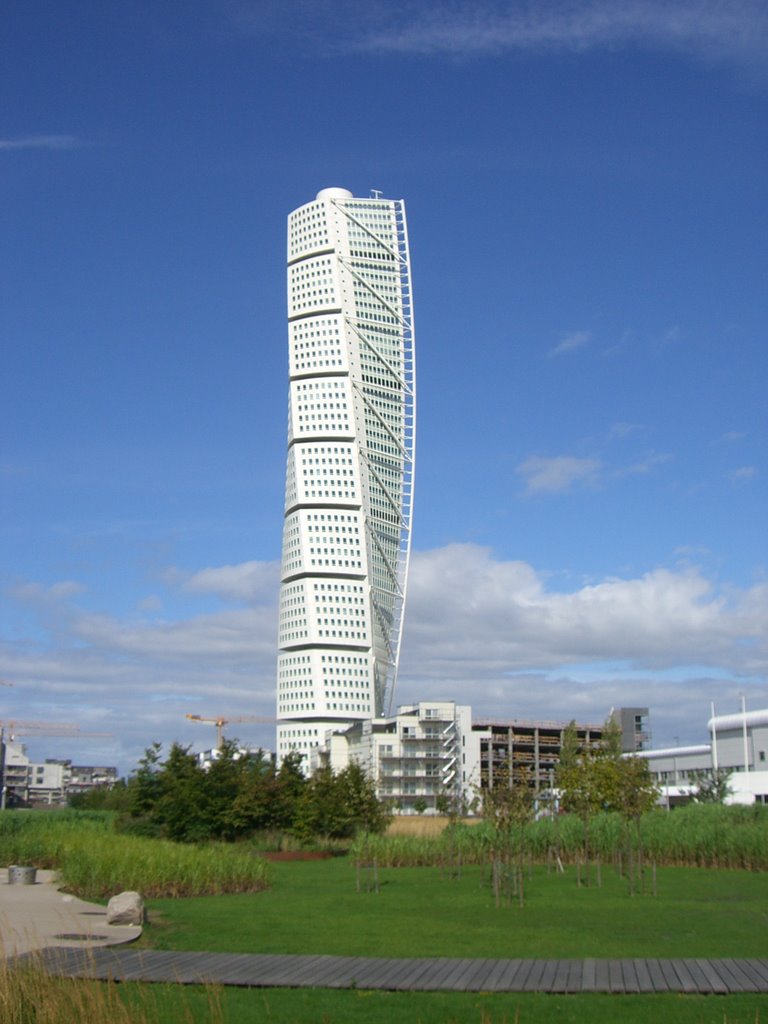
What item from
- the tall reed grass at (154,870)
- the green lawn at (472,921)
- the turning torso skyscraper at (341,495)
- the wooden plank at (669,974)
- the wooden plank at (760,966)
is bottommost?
the green lawn at (472,921)

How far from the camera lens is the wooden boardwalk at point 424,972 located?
39.0 ft

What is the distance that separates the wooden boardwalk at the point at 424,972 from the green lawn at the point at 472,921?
4.16 ft

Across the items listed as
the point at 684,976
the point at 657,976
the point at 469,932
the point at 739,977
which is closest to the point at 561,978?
the point at 657,976

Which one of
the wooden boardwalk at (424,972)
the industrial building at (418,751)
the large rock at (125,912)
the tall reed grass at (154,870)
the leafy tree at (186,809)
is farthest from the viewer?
the industrial building at (418,751)

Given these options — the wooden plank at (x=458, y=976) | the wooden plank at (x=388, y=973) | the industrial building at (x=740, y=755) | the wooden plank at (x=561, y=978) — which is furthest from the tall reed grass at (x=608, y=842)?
the industrial building at (x=740, y=755)

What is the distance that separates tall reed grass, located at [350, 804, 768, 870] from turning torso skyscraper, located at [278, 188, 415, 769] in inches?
3824

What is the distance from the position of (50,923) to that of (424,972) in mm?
6809

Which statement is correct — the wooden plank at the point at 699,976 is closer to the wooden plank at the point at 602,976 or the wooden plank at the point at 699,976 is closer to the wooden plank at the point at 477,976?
the wooden plank at the point at 602,976

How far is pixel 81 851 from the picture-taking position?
903 inches

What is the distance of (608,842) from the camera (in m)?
31.9

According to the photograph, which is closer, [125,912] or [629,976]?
[629,976]

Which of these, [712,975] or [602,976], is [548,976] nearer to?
[602,976]

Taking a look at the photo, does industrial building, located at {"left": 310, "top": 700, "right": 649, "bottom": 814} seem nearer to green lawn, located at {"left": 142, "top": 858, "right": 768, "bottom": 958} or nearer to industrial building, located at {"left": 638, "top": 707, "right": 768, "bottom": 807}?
industrial building, located at {"left": 638, "top": 707, "right": 768, "bottom": 807}

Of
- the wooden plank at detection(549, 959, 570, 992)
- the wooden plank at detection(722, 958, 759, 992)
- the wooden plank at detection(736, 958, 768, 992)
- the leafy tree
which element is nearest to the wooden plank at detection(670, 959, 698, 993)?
the wooden plank at detection(722, 958, 759, 992)
